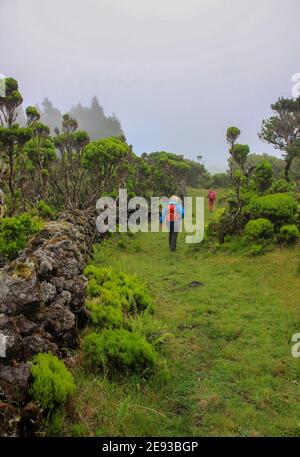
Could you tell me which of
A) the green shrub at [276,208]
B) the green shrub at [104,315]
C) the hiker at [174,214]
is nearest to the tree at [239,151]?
the green shrub at [276,208]

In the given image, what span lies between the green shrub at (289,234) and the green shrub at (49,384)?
10.5m

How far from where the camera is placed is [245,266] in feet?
42.3

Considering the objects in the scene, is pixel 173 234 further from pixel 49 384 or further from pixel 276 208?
pixel 49 384

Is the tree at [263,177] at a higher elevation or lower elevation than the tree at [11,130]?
lower

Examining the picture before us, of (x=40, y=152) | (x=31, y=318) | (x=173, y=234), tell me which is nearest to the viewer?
(x=31, y=318)

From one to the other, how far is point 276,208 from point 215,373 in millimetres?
9345

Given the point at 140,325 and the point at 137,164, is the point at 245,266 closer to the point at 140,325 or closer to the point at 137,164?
the point at 140,325

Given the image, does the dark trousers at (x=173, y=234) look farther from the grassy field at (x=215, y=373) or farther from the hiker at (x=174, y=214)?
the grassy field at (x=215, y=373)

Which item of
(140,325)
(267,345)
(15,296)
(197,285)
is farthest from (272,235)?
(15,296)

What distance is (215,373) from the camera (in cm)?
661

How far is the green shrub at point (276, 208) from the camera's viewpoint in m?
14.4

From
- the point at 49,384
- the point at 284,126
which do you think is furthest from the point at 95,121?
the point at 49,384

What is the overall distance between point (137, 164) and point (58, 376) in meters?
26.6

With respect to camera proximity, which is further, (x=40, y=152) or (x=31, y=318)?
(x=40, y=152)
